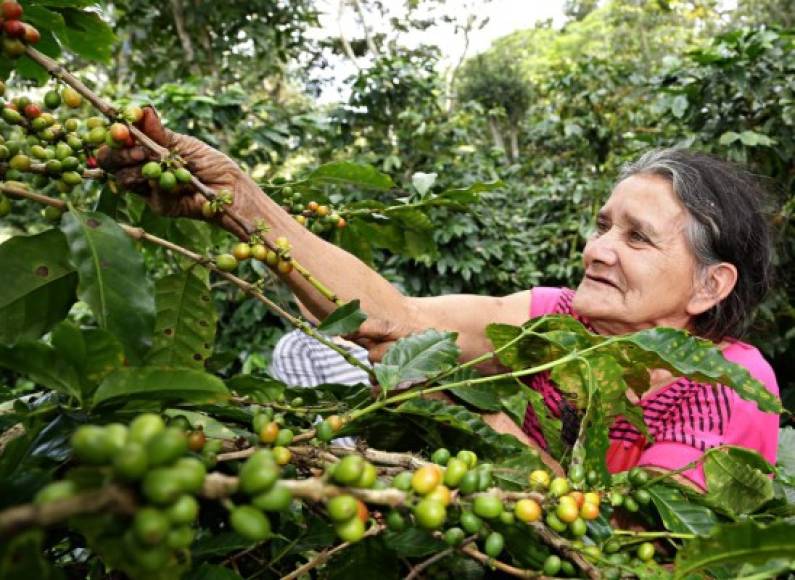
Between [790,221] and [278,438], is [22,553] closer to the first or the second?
[278,438]

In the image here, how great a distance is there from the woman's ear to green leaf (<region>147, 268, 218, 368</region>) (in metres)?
1.31

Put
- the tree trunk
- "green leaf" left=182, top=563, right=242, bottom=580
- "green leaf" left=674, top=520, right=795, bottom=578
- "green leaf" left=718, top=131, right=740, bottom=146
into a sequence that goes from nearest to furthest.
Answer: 1. "green leaf" left=674, top=520, right=795, bottom=578
2. "green leaf" left=182, top=563, right=242, bottom=580
3. "green leaf" left=718, top=131, right=740, bottom=146
4. the tree trunk

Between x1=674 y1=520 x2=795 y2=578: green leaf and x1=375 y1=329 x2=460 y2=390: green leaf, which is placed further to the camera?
x1=375 y1=329 x2=460 y2=390: green leaf

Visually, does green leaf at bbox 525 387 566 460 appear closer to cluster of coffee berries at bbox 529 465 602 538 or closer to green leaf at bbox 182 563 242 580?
cluster of coffee berries at bbox 529 465 602 538

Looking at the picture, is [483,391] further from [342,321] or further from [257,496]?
[257,496]

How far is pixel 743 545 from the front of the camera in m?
0.51

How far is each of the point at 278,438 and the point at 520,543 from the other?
0.92ft

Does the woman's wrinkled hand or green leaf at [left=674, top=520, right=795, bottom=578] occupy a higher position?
the woman's wrinkled hand

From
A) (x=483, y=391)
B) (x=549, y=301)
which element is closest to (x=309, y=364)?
(x=549, y=301)

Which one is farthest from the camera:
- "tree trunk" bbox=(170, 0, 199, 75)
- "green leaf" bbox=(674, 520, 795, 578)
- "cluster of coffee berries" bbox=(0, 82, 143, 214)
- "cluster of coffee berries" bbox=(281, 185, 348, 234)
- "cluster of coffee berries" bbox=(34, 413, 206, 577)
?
"tree trunk" bbox=(170, 0, 199, 75)

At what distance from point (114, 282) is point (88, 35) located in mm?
541

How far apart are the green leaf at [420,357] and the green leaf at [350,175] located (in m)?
0.43

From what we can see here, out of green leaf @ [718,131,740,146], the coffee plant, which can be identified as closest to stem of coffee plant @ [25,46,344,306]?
the coffee plant

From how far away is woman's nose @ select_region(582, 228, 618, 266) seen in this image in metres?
1.58
